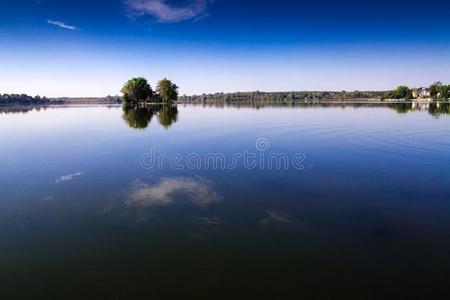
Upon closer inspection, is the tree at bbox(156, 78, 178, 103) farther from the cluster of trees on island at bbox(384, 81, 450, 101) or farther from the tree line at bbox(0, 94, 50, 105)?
the cluster of trees on island at bbox(384, 81, 450, 101)

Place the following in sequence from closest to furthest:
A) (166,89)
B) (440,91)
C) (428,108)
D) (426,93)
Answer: (428,108) < (166,89) < (440,91) < (426,93)

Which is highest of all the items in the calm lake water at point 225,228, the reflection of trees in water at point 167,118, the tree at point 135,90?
the tree at point 135,90

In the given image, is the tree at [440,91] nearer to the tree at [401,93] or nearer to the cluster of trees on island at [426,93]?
the cluster of trees on island at [426,93]

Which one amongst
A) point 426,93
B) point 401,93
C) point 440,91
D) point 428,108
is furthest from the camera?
point 426,93

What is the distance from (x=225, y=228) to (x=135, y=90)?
110 m

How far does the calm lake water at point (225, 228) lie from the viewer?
5141mm

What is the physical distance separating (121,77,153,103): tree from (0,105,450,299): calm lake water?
329ft

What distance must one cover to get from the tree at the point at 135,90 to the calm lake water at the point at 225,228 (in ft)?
329

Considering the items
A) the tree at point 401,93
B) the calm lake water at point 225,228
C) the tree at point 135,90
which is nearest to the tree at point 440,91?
the tree at point 401,93

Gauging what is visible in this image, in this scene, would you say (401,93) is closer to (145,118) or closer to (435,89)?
(435,89)

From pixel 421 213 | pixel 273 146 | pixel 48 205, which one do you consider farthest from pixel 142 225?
pixel 273 146

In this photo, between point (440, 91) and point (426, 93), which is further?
point (426, 93)

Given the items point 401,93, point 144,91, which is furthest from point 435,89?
point 144,91

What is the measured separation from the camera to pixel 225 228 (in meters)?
7.21
